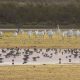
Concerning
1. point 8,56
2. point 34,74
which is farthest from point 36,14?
point 34,74

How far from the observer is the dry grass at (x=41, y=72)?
27.7 m

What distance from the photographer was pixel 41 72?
29.5 m

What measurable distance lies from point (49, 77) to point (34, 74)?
124 centimetres

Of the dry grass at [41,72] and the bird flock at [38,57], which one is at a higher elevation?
the bird flock at [38,57]

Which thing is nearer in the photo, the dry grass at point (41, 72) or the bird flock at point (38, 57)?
the dry grass at point (41, 72)

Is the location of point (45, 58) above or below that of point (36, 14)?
below

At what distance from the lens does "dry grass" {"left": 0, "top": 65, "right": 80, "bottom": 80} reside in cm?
2767

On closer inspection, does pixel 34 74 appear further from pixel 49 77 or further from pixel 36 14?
pixel 36 14

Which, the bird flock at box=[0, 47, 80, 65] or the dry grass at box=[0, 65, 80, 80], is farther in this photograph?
the bird flock at box=[0, 47, 80, 65]

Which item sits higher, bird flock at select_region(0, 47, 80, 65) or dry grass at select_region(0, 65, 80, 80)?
bird flock at select_region(0, 47, 80, 65)

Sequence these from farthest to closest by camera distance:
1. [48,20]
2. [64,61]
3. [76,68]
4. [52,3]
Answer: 1. [52,3]
2. [48,20]
3. [64,61]
4. [76,68]

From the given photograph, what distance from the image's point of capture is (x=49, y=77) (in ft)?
91.0

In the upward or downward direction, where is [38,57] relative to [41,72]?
upward

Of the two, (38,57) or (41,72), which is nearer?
(41,72)
